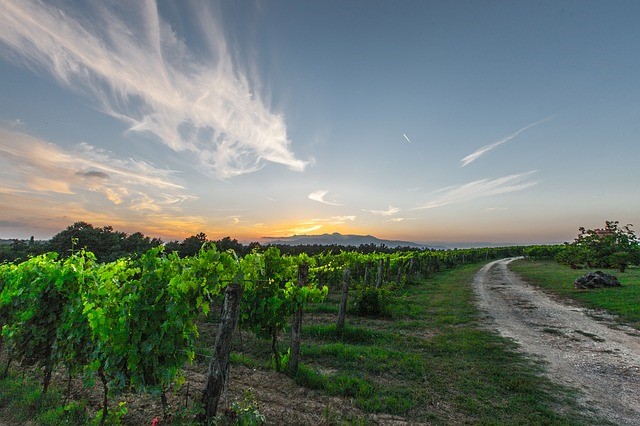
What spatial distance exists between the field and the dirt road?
2.25ft

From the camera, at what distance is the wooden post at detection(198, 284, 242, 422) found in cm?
Result: 509

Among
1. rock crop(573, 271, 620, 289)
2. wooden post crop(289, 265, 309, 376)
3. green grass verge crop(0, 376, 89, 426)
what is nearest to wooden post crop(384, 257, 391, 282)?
rock crop(573, 271, 620, 289)

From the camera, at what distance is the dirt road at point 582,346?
7.15 m

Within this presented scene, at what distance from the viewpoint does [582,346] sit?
35.0ft

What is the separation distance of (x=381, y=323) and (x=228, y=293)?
10.3 m

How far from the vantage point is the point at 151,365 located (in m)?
5.59

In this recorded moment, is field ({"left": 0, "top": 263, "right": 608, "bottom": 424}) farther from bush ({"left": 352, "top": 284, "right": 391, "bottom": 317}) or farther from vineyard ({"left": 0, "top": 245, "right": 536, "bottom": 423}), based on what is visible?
bush ({"left": 352, "top": 284, "right": 391, "bottom": 317})

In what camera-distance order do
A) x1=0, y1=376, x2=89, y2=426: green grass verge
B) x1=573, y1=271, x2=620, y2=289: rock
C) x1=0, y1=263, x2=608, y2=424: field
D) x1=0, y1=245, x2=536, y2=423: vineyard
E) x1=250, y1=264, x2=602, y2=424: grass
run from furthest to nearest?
x1=573, y1=271, x2=620, y2=289: rock, x1=250, y1=264, x2=602, y2=424: grass, x1=0, y1=263, x2=608, y2=424: field, x1=0, y1=376, x2=89, y2=426: green grass verge, x1=0, y1=245, x2=536, y2=423: vineyard

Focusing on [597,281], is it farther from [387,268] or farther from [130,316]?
[130,316]

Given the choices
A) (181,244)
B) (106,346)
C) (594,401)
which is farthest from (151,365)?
(181,244)

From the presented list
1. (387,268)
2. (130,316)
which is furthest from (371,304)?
(387,268)

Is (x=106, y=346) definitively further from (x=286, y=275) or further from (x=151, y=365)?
(x=286, y=275)

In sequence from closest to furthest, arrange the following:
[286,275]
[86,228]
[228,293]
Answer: [228,293] < [286,275] < [86,228]

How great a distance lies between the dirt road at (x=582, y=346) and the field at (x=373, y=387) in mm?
685
